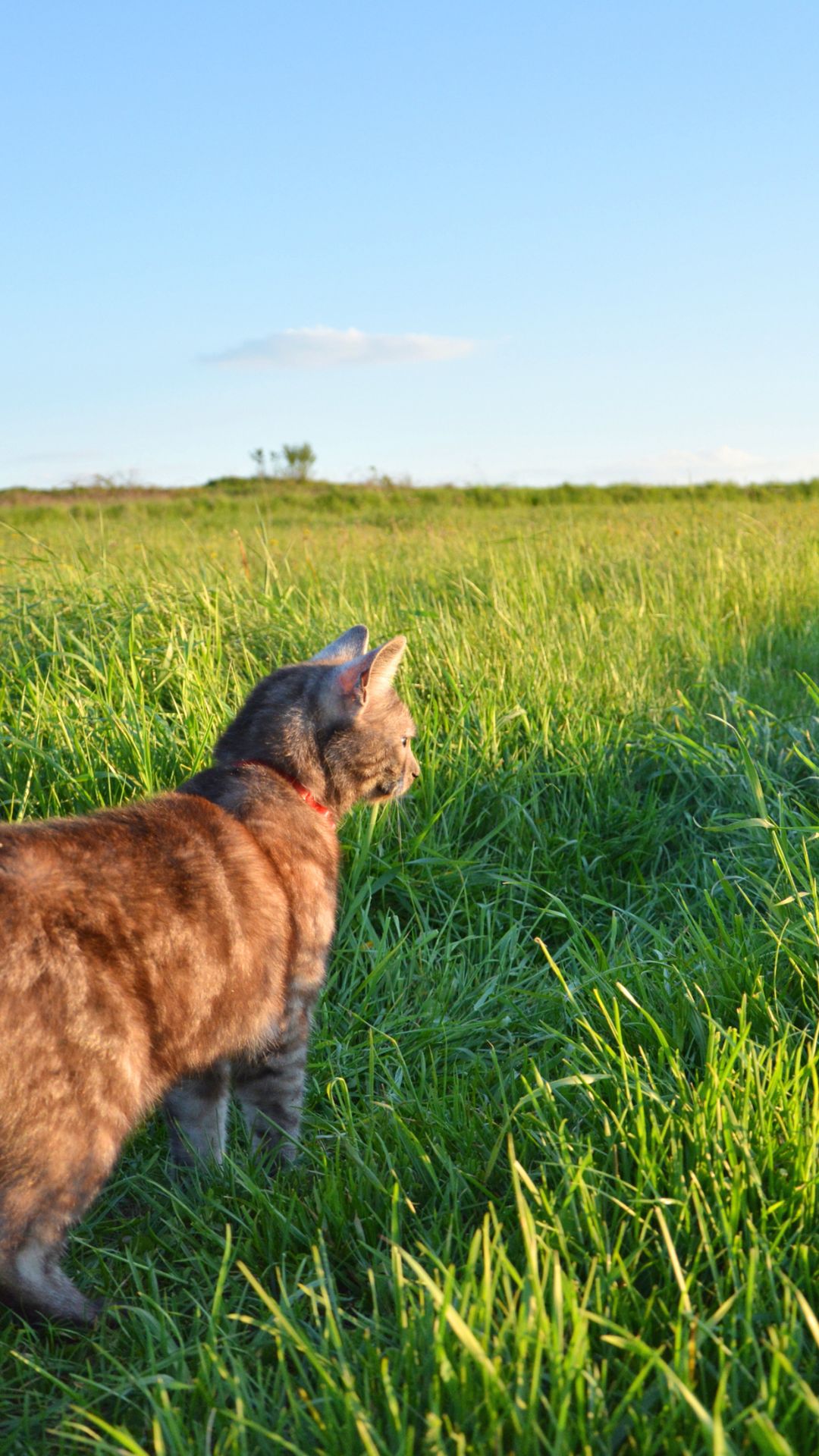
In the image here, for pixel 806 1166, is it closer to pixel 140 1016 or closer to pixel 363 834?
pixel 140 1016

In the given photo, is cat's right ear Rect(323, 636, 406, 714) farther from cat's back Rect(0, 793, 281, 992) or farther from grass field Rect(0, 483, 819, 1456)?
grass field Rect(0, 483, 819, 1456)

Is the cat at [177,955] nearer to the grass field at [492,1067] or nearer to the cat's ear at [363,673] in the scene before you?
the cat's ear at [363,673]

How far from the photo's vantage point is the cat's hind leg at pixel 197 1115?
8.72 feet

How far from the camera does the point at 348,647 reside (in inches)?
137

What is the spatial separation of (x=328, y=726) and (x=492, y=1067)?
110 centimetres

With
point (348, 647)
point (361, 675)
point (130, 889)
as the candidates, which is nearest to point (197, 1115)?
point (130, 889)

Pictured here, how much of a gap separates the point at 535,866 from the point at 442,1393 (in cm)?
247

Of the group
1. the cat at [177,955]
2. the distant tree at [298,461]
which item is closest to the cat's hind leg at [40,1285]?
the cat at [177,955]

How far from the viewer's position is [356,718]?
3.19 meters

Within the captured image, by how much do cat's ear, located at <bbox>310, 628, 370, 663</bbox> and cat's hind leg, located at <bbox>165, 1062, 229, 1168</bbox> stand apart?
1376mm

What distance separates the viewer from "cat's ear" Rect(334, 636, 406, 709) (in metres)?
3.07

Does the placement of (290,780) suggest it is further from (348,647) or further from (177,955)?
(177,955)

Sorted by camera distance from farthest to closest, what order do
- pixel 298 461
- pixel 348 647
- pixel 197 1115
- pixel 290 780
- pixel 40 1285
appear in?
pixel 298 461
pixel 348 647
pixel 290 780
pixel 197 1115
pixel 40 1285

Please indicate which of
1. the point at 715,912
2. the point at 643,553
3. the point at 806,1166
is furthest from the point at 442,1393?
the point at 643,553
